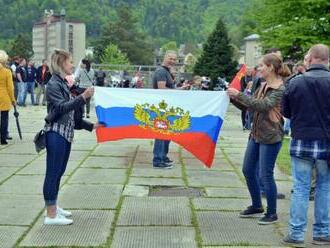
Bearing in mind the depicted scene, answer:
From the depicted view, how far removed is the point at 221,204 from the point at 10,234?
9.04ft

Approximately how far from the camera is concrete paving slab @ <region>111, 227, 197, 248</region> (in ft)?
20.0

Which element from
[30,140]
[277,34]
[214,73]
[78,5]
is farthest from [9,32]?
[30,140]

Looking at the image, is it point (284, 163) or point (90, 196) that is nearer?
point (90, 196)

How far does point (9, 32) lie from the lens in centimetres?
13562

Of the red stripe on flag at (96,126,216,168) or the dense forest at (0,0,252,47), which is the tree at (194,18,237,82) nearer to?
the red stripe on flag at (96,126,216,168)

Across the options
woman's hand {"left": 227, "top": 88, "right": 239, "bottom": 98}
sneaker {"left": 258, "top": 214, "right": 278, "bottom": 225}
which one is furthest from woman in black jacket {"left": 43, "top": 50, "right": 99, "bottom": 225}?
sneaker {"left": 258, "top": 214, "right": 278, "bottom": 225}

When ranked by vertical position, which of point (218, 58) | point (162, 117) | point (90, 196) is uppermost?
point (162, 117)

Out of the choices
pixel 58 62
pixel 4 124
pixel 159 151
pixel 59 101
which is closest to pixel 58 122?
pixel 59 101

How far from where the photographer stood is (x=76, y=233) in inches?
253

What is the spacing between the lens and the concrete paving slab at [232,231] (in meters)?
6.25

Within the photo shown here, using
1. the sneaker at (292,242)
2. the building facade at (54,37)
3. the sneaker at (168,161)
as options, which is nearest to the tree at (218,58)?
the building facade at (54,37)

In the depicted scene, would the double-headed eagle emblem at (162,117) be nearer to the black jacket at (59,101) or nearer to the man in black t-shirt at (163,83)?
the man in black t-shirt at (163,83)

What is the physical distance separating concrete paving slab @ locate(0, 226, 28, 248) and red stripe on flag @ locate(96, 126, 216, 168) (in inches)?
103

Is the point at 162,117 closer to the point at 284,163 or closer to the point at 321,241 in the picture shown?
the point at 284,163
